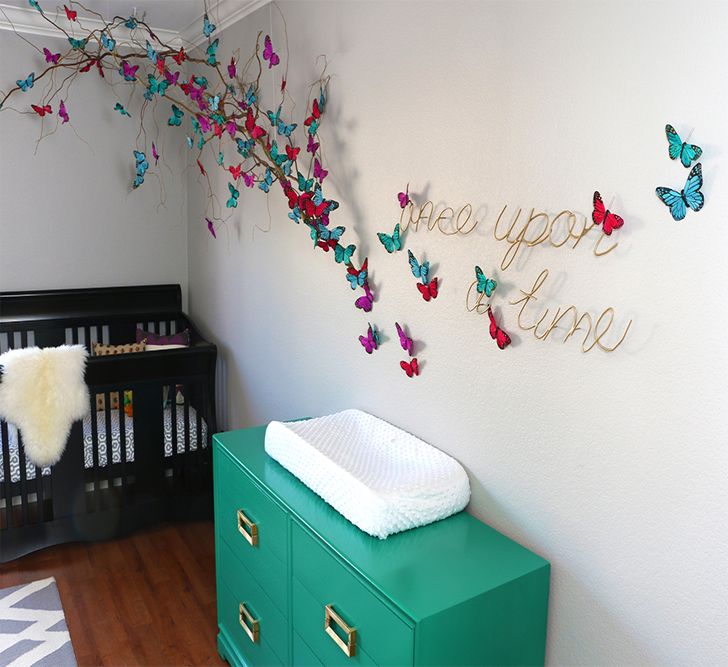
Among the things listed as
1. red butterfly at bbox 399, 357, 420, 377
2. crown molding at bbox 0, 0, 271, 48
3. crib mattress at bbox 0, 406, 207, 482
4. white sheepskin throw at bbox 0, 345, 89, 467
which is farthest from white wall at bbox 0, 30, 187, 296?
red butterfly at bbox 399, 357, 420, 377

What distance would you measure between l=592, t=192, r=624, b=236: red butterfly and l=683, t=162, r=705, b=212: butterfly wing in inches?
5.4

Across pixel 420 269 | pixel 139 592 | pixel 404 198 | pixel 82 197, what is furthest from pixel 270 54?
pixel 139 592

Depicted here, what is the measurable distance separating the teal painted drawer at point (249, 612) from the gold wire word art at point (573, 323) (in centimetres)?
99

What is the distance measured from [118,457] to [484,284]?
1.90 meters

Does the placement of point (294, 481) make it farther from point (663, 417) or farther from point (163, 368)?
point (163, 368)

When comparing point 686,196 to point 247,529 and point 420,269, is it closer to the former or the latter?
point 420,269

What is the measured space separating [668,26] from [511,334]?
0.65 m

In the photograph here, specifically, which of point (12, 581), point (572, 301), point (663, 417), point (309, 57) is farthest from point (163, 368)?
point (663, 417)

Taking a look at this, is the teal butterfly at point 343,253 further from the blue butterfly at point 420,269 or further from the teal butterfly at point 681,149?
the teal butterfly at point 681,149

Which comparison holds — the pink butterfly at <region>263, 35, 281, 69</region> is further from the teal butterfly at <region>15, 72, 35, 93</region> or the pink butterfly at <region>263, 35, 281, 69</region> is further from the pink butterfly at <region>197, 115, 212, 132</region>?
the teal butterfly at <region>15, 72, 35, 93</region>

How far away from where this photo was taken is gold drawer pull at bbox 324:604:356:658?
1.47 m

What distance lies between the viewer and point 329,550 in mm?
1539

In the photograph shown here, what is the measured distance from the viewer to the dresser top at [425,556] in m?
1.35

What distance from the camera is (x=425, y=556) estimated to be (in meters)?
1.47
